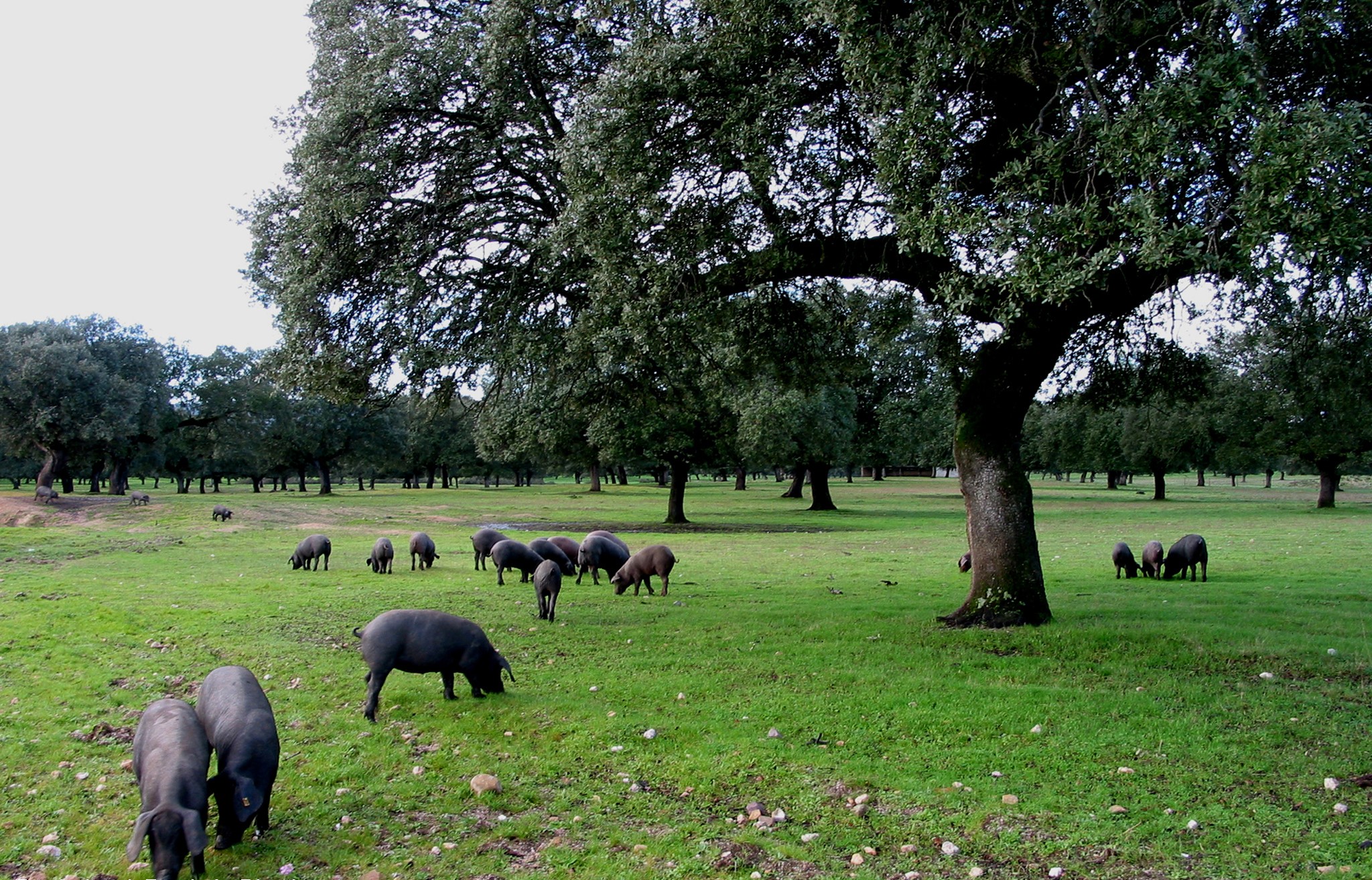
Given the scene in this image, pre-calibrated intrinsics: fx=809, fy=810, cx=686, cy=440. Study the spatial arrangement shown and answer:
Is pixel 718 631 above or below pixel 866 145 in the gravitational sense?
below

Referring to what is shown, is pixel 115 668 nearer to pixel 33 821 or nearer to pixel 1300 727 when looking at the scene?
pixel 33 821

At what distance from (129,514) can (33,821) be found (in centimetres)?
4080

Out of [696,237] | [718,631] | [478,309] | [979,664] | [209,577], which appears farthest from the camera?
[209,577]

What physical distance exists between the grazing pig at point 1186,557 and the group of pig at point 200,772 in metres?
20.4

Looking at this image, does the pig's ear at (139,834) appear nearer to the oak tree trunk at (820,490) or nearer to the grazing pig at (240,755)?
the grazing pig at (240,755)

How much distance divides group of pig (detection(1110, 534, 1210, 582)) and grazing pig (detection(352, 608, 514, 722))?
17.0 metres

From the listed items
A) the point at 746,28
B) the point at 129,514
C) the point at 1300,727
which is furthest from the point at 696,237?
the point at 129,514

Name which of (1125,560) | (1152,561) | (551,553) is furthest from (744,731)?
(1152,561)

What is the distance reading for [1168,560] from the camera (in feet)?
66.5

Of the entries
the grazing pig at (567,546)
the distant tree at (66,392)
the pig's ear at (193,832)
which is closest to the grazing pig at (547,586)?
the grazing pig at (567,546)

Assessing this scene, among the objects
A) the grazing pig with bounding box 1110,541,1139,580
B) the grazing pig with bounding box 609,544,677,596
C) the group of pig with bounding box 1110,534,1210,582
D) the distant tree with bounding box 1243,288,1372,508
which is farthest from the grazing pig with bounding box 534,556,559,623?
the grazing pig with bounding box 1110,541,1139,580

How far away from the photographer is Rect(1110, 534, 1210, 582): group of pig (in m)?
20.0

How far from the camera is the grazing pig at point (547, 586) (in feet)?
46.3

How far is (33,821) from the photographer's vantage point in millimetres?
6215
